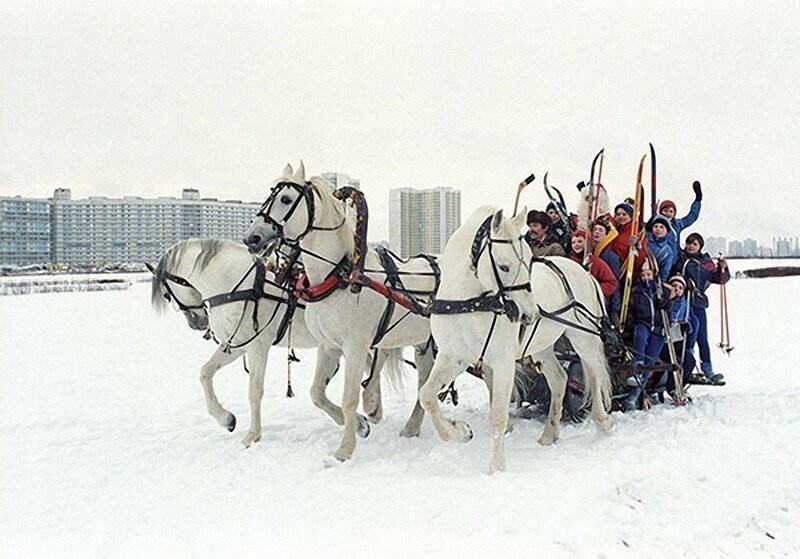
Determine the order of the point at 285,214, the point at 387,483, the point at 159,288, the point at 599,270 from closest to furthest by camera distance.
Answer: the point at 387,483 < the point at 285,214 < the point at 159,288 < the point at 599,270

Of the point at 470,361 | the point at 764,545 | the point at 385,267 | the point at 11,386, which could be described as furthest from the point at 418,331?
the point at 11,386

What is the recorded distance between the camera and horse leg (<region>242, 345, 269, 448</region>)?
6406mm

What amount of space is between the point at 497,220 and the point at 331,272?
165 cm

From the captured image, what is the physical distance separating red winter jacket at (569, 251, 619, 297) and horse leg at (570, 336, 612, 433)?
683mm

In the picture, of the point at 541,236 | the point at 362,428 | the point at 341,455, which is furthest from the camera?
the point at 541,236

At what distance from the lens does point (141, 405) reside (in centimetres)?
841

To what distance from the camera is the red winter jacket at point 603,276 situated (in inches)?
272

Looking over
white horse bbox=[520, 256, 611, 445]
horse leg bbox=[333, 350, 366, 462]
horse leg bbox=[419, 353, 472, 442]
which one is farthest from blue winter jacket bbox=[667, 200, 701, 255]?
horse leg bbox=[333, 350, 366, 462]

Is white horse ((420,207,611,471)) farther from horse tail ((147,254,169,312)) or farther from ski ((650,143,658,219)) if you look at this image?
horse tail ((147,254,169,312))

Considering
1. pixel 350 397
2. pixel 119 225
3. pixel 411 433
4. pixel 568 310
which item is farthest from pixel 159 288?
pixel 119 225

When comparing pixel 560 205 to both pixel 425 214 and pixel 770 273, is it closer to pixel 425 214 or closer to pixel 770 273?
pixel 425 214

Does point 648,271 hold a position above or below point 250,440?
above

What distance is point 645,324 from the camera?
6.91 m

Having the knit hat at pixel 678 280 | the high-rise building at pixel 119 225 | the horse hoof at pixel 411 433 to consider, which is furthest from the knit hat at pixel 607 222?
the high-rise building at pixel 119 225
